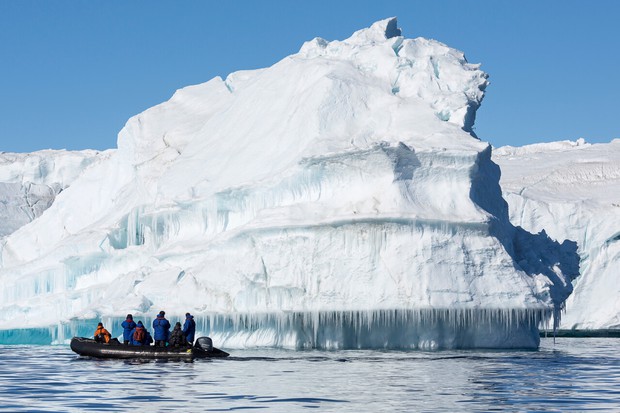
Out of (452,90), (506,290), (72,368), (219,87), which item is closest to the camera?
(72,368)

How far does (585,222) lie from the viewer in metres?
59.4

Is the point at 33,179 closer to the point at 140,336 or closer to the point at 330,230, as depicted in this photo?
the point at 330,230

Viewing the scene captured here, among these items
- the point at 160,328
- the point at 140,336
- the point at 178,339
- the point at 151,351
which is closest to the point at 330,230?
the point at 160,328

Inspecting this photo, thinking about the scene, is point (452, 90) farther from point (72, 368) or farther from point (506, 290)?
point (72, 368)

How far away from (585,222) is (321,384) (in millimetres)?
40444

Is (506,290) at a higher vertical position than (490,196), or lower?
lower

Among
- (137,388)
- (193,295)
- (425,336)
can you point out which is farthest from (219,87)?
(137,388)

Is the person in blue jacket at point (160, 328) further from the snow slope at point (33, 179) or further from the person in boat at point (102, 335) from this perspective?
the snow slope at point (33, 179)

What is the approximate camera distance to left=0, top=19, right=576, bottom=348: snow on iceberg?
1454 inches

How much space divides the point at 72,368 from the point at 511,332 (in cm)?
1708

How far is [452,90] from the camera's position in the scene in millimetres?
44719

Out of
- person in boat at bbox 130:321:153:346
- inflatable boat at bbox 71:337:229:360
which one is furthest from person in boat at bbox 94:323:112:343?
person in boat at bbox 130:321:153:346

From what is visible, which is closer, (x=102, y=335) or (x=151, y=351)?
(x=151, y=351)

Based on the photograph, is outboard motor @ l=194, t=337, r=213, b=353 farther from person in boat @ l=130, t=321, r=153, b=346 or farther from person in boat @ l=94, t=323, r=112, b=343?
person in boat @ l=94, t=323, r=112, b=343
